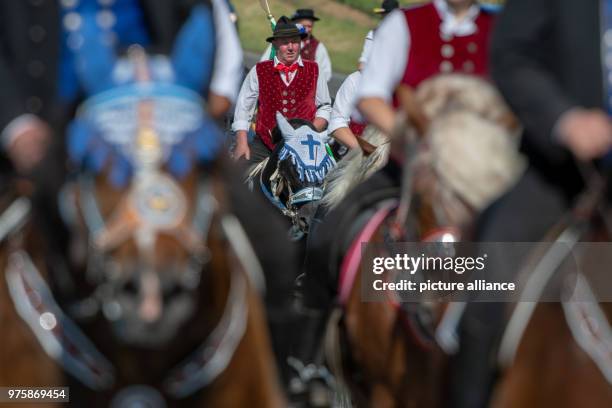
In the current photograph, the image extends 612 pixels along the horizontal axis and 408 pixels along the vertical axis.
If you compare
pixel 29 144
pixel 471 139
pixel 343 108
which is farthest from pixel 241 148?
pixel 29 144

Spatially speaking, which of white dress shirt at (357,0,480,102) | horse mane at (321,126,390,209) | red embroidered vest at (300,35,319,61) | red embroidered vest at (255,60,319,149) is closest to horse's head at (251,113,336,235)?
red embroidered vest at (255,60,319,149)

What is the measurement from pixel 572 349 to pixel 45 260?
200 centimetres

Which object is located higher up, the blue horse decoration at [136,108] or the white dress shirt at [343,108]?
the blue horse decoration at [136,108]

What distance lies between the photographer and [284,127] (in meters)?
13.4

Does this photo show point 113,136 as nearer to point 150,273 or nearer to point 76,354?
point 150,273

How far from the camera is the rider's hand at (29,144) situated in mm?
5062

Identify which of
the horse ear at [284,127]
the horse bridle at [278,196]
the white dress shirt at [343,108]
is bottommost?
the horse bridle at [278,196]

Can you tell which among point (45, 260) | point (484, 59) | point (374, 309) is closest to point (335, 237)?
point (374, 309)

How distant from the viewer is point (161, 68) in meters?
4.98

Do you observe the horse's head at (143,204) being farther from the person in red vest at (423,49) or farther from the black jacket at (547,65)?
the person in red vest at (423,49)

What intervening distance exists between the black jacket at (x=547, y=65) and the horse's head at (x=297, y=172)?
7782 mm

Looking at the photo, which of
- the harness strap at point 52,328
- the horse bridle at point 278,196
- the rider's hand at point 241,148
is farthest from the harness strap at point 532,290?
the rider's hand at point 241,148

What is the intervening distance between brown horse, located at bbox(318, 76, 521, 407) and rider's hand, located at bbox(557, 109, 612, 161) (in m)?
0.57

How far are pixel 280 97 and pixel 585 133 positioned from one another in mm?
9687
